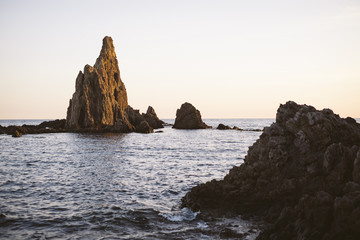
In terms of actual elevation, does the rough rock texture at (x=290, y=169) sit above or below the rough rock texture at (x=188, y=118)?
below

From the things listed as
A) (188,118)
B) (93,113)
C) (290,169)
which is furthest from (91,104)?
(290,169)

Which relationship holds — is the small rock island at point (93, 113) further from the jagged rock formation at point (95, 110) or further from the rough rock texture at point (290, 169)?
the rough rock texture at point (290, 169)

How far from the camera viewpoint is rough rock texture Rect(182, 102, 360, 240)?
589 inches

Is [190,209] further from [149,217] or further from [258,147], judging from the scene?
[258,147]

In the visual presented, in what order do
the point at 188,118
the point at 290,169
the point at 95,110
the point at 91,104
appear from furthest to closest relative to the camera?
the point at 188,118
the point at 95,110
the point at 91,104
the point at 290,169

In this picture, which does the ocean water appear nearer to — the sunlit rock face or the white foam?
the white foam

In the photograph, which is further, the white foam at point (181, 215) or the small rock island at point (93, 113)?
the small rock island at point (93, 113)

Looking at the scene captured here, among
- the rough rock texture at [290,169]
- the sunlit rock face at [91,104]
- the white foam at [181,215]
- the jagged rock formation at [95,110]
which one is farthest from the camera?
the sunlit rock face at [91,104]

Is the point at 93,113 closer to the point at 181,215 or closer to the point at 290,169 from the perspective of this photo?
the point at 181,215

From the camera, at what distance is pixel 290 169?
1664 cm

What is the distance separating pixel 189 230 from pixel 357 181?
8.06m

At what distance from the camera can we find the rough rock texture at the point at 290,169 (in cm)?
1495

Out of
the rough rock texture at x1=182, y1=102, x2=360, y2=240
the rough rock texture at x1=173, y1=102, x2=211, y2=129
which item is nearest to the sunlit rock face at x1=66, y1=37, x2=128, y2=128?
the rough rock texture at x1=173, y1=102, x2=211, y2=129

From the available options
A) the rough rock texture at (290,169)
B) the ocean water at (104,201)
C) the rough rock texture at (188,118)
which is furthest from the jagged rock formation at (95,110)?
the rough rock texture at (290,169)
